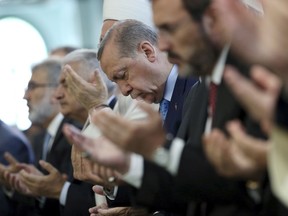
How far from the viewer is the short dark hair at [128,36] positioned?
4.02 meters

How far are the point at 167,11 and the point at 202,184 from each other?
0.49 meters

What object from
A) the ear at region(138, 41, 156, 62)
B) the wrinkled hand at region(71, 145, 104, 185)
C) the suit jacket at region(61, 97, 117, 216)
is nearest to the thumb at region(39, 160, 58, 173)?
the suit jacket at region(61, 97, 117, 216)

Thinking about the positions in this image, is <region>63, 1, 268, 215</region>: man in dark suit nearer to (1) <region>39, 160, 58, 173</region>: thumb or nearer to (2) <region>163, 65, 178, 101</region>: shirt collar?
(2) <region>163, 65, 178, 101</region>: shirt collar

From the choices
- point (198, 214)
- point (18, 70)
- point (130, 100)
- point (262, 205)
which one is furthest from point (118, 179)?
point (18, 70)

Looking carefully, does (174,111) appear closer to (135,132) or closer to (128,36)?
(128,36)

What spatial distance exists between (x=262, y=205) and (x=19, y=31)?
11.0 m

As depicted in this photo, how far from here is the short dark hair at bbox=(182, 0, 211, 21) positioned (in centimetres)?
264

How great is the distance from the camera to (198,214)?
2.85 meters

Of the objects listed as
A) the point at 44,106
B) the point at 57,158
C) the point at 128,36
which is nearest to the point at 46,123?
the point at 44,106

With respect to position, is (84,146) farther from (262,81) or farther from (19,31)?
(19,31)

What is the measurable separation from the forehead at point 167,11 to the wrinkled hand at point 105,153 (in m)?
0.38

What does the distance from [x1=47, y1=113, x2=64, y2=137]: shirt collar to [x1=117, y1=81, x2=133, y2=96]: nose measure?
64.7 inches

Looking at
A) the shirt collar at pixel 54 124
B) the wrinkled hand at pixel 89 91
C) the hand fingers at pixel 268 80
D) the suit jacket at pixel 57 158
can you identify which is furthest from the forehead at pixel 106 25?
the hand fingers at pixel 268 80

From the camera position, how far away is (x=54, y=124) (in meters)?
5.88
